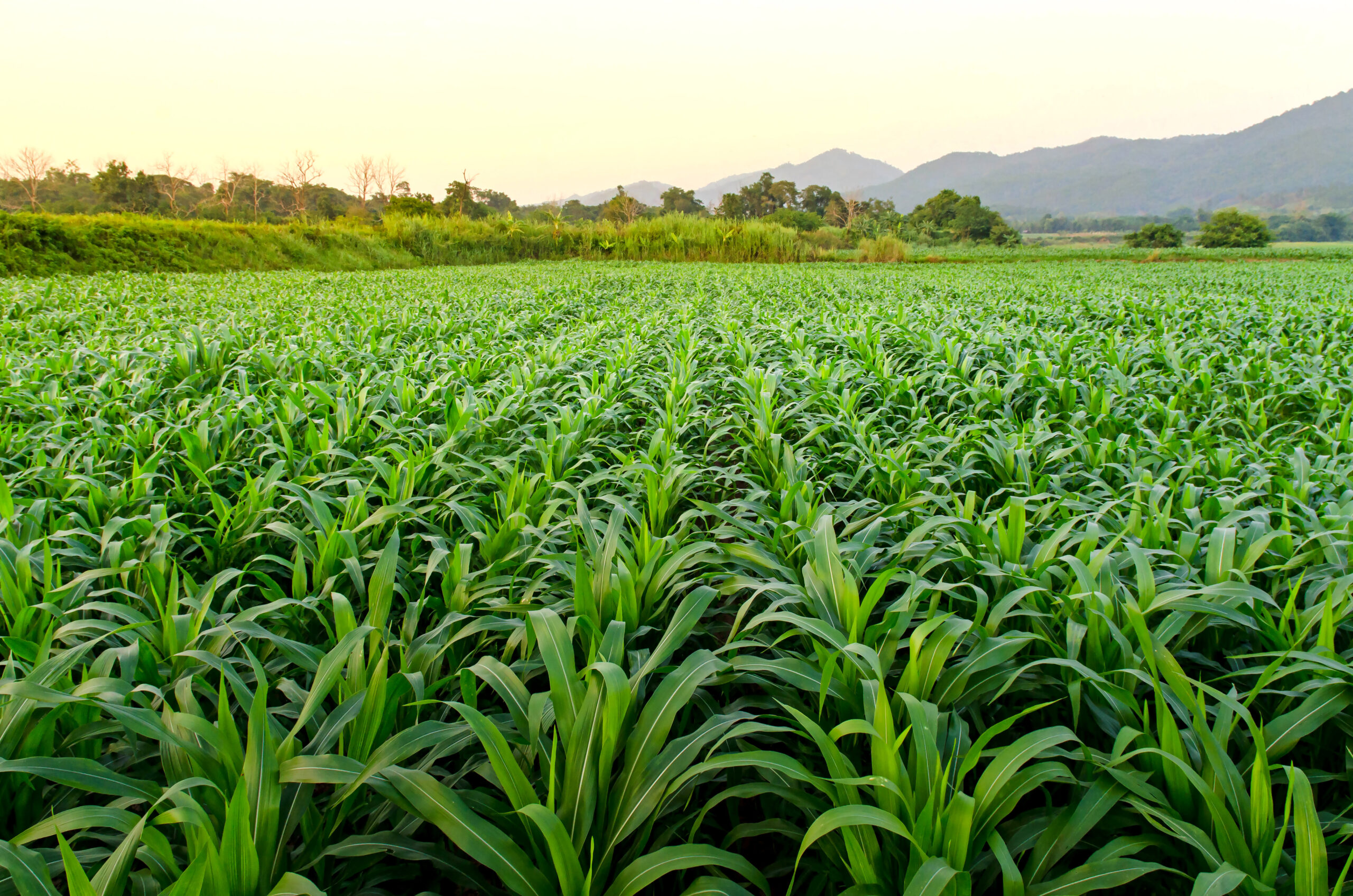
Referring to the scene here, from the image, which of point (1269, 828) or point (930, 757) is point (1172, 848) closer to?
point (1269, 828)

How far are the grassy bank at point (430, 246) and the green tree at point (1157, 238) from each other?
302 inches

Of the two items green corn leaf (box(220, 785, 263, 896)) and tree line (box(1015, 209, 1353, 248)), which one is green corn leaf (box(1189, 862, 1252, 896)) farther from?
tree line (box(1015, 209, 1353, 248))

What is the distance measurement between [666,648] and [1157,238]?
6420 centimetres

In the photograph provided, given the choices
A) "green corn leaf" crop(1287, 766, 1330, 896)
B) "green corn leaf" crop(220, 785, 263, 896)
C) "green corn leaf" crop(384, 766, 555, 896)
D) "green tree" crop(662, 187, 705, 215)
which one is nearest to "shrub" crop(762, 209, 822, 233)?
"green tree" crop(662, 187, 705, 215)

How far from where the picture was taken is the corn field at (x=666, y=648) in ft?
3.02

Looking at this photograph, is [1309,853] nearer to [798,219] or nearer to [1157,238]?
[798,219]

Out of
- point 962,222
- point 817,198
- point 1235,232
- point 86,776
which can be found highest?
point 817,198

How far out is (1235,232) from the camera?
5059 cm

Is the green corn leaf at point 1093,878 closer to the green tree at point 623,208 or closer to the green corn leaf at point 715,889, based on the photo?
the green corn leaf at point 715,889

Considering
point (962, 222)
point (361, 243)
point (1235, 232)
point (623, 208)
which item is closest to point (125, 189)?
point (361, 243)

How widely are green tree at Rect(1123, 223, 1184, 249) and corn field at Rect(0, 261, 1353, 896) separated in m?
59.1

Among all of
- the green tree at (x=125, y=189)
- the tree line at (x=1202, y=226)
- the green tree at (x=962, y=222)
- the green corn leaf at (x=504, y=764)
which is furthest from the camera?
the tree line at (x=1202, y=226)

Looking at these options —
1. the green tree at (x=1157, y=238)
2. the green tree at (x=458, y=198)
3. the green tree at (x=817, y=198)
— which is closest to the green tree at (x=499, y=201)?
the green tree at (x=458, y=198)

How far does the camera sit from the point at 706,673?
113 cm
